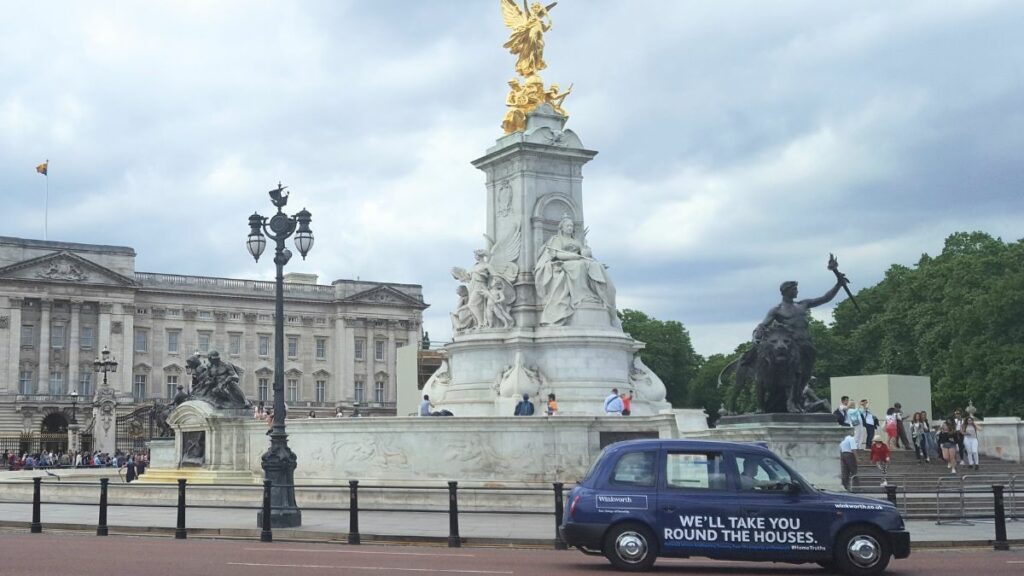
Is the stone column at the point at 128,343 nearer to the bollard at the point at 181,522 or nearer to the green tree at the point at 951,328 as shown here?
the green tree at the point at 951,328

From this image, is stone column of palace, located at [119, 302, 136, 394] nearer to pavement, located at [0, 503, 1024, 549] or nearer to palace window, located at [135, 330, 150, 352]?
palace window, located at [135, 330, 150, 352]

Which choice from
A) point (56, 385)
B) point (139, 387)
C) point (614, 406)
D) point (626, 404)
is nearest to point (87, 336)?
point (56, 385)

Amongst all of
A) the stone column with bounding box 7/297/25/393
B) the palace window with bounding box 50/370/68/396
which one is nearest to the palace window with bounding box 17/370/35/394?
the stone column with bounding box 7/297/25/393

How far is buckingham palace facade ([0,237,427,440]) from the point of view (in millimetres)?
111250

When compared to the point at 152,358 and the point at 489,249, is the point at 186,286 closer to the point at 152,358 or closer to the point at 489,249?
the point at 152,358

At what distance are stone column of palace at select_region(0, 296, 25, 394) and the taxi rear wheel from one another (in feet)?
339

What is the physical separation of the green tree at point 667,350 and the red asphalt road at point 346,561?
85.0 metres

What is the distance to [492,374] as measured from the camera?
3712 centimetres

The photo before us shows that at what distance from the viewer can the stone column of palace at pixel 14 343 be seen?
10958cm

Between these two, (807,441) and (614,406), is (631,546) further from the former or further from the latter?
(614,406)

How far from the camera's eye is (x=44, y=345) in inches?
4424

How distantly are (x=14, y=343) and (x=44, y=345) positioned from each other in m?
2.53

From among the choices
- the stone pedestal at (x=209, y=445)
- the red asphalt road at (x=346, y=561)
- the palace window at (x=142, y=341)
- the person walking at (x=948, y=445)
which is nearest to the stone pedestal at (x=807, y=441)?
the red asphalt road at (x=346, y=561)

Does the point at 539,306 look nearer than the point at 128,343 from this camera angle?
Yes
